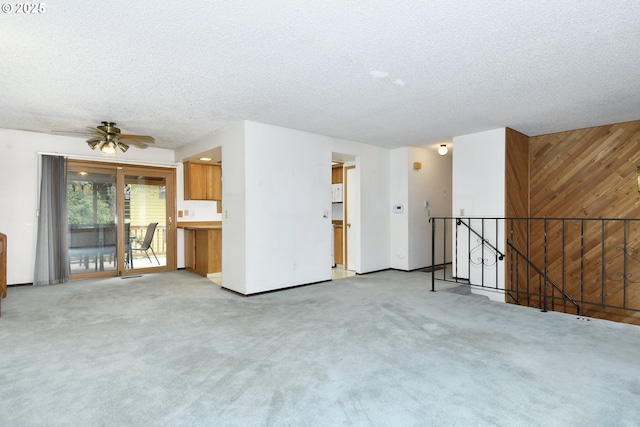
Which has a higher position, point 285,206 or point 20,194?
point 20,194

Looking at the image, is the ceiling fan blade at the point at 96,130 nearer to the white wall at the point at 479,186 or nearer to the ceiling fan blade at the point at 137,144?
the ceiling fan blade at the point at 137,144

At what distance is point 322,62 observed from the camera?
298 cm

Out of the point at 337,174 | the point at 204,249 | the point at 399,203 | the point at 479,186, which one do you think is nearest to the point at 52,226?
the point at 204,249

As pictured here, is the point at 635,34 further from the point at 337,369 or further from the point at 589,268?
the point at 589,268

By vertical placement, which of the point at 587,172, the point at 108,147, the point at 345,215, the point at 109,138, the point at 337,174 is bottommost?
the point at 345,215

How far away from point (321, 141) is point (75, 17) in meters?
3.93

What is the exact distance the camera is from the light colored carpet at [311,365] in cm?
206

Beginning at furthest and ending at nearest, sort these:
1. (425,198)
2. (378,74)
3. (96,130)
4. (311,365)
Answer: (425,198) < (96,130) < (378,74) < (311,365)

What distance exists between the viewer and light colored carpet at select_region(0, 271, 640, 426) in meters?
2.06

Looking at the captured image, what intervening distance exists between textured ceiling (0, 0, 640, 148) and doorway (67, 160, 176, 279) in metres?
1.53

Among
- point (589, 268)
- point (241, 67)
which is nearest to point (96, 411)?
point (241, 67)

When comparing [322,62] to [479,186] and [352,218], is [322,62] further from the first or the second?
[352,218]

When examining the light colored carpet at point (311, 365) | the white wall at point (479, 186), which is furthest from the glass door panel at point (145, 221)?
the white wall at point (479, 186)

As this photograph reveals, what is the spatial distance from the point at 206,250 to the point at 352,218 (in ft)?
9.61
